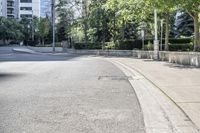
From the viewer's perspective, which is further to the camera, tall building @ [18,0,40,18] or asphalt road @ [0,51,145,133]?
tall building @ [18,0,40,18]

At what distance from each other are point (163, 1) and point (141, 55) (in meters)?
12.4

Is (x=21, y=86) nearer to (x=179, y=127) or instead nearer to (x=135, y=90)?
(x=135, y=90)

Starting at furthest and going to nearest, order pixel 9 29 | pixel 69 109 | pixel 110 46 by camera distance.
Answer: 1. pixel 9 29
2. pixel 110 46
3. pixel 69 109

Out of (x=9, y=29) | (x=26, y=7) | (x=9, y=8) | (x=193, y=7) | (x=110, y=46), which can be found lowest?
(x=110, y=46)

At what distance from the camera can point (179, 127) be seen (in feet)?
26.9

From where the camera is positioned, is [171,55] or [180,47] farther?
[180,47]

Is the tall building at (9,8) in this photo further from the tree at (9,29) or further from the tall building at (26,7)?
the tree at (9,29)

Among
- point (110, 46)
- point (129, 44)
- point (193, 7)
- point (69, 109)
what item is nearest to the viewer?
point (69, 109)

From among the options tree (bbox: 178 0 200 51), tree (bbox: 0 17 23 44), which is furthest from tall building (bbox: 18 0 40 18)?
tree (bbox: 178 0 200 51)

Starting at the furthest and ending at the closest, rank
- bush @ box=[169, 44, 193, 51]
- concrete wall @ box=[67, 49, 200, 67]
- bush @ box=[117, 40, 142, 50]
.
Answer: bush @ box=[117, 40, 142, 50] < bush @ box=[169, 44, 193, 51] < concrete wall @ box=[67, 49, 200, 67]

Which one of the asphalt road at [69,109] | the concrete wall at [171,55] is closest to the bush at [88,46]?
the concrete wall at [171,55]

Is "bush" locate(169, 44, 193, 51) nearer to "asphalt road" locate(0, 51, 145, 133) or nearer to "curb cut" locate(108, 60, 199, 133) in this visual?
"asphalt road" locate(0, 51, 145, 133)

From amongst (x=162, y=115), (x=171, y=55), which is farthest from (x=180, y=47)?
(x=162, y=115)

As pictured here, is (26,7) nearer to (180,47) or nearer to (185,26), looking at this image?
(185,26)
